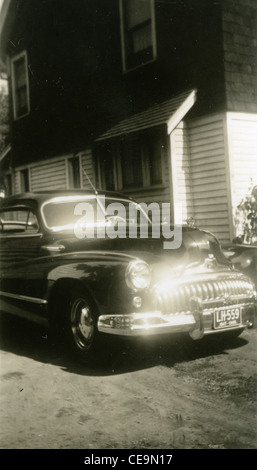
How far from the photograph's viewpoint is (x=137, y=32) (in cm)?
1116

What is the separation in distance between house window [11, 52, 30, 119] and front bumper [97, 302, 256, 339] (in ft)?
A: 42.5

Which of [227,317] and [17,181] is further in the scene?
[17,181]

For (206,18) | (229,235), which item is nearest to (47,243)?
(229,235)

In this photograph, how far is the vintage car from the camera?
13.4 ft

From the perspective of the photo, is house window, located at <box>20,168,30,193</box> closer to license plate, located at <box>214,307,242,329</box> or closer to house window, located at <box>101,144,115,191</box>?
house window, located at <box>101,144,115,191</box>

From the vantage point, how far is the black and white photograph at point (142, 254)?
3.29m

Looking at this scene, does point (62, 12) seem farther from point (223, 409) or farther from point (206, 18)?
point (223, 409)

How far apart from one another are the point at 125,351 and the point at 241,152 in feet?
18.9

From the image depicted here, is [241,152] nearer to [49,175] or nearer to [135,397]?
[135,397]

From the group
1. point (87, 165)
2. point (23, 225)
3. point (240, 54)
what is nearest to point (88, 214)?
point (23, 225)

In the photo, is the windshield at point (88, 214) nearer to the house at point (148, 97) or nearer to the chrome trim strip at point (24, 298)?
the chrome trim strip at point (24, 298)

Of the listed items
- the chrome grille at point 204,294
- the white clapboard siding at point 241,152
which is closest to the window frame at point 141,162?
the white clapboard siding at point 241,152

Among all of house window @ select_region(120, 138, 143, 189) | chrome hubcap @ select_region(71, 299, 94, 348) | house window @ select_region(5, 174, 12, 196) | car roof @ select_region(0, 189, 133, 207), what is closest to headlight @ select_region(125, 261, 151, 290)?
chrome hubcap @ select_region(71, 299, 94, 348)
